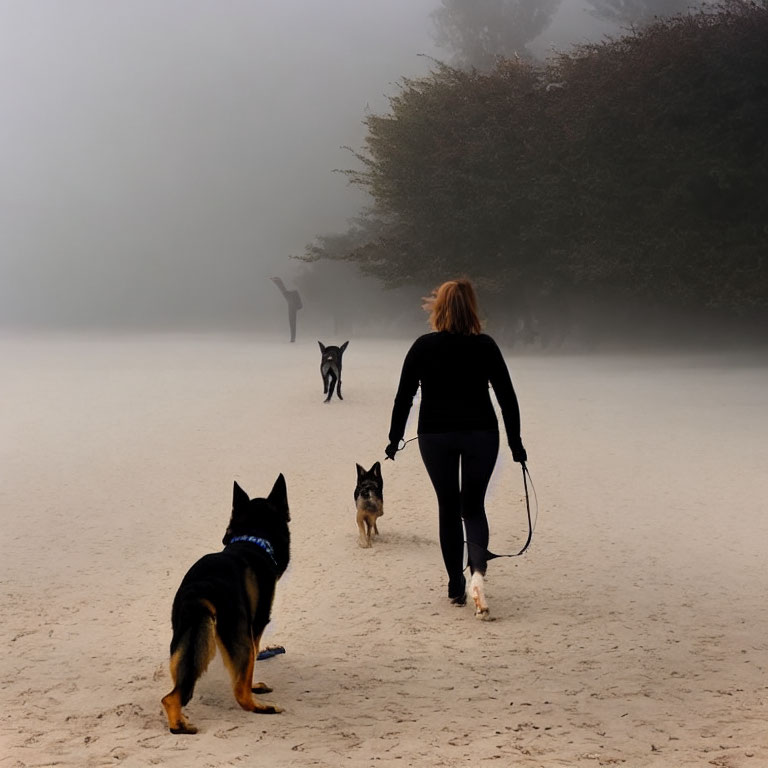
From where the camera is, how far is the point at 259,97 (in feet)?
362

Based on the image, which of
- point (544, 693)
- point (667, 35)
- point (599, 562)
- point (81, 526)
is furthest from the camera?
point (667, 35)

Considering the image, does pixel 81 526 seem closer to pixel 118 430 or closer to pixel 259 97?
pixel 118 430

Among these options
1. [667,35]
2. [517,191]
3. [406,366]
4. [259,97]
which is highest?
[259,97]

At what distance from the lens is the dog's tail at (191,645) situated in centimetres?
376

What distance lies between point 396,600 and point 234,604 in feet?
7.76

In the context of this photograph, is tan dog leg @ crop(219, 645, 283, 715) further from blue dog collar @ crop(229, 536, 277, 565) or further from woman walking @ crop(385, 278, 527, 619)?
woman walking @ crop(385, 278, 527, 619)

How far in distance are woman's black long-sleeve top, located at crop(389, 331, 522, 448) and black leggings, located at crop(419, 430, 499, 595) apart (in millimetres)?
76

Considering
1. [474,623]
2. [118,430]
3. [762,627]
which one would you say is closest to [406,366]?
[474,623]

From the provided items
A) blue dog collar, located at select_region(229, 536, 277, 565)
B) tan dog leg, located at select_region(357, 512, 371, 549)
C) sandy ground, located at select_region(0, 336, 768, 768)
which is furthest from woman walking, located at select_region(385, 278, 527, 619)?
tan dog leg, located at select_region(357, 512, 371, 549)

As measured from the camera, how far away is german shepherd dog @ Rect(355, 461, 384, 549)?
752 cm

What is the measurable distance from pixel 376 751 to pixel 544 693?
1.11m

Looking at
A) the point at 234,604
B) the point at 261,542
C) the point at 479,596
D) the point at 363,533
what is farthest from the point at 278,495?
the point at 363,533

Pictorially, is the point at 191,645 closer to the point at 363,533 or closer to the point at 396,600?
the point at 396,600

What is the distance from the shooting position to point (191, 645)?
12.4 ft
